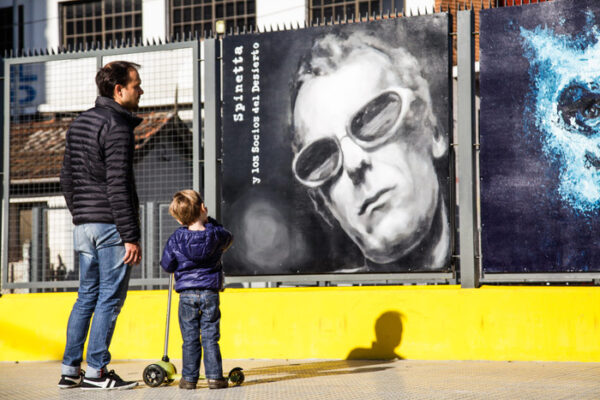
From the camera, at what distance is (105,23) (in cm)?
2166

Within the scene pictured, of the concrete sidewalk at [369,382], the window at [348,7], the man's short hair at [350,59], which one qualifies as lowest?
the concrete sidewalk at [369,382]

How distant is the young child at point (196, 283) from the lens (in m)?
5.97

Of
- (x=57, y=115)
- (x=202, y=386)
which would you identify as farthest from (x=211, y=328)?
(x=57, y=115)

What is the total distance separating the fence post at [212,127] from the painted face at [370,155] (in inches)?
30.4

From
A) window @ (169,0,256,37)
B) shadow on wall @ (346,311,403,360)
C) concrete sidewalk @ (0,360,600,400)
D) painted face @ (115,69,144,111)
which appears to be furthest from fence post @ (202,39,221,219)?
window @ (169,0,256,37)

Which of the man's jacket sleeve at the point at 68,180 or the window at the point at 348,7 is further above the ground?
the window at the point at 348,7

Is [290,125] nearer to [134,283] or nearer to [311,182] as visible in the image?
[311,182]

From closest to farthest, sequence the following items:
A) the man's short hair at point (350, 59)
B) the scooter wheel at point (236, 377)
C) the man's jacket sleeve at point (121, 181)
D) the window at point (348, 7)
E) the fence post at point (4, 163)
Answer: the man's jacket sleeve at point (121, 181), the scooter wheel at point (236, 377), the man's short hair at point (350, 59), the fence post at point (4, 163), the window at point (348, 7)

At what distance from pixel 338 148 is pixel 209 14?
1336cm

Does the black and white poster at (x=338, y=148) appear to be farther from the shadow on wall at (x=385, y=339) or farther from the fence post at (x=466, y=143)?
the shadow on wall at (x=385, y=339)

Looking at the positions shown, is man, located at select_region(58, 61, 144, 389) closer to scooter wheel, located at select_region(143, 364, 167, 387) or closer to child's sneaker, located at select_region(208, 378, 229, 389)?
scooter wheel, located at select_region(143, 364, 167, 387)

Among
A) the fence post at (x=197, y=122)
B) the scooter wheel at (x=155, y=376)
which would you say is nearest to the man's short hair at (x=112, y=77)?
the scooter wheel at (x=155, y=376)

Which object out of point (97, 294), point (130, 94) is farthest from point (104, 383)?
point (130, 94)

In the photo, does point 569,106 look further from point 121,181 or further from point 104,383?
point 104,383
